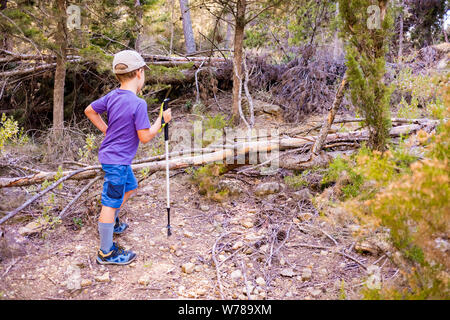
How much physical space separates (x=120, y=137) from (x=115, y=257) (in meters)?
1.19

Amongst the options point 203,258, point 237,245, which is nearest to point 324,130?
point 237,245

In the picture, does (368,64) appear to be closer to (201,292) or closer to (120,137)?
(120,137)

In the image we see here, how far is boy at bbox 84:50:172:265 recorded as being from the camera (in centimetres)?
299

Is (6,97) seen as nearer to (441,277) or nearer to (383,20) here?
(383,20)

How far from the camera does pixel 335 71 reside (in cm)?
846

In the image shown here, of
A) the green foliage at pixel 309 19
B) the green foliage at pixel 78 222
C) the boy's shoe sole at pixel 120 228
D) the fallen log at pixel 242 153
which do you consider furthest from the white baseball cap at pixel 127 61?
the green foliage at pixel 309 19

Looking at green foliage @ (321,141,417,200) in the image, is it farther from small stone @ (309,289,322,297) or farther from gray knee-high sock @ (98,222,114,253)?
gray knee-high sock @ (98,222,114,253)

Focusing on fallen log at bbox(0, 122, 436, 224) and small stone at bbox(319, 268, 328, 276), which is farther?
fallen log at bbox(0, 122, 436, 224)

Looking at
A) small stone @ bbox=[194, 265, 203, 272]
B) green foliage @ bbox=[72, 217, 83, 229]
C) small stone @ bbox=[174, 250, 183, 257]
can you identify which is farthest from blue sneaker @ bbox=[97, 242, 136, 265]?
green foliage @ bbox=[72, 217, 83, 229]

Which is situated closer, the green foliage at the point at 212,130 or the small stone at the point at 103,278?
the small stone at the point at 103,278

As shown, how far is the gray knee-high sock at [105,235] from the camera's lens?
9.91ft

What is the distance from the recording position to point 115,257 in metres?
3.11

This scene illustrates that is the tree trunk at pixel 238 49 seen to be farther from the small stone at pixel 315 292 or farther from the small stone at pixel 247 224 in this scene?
the small stone at pixel 315 292
